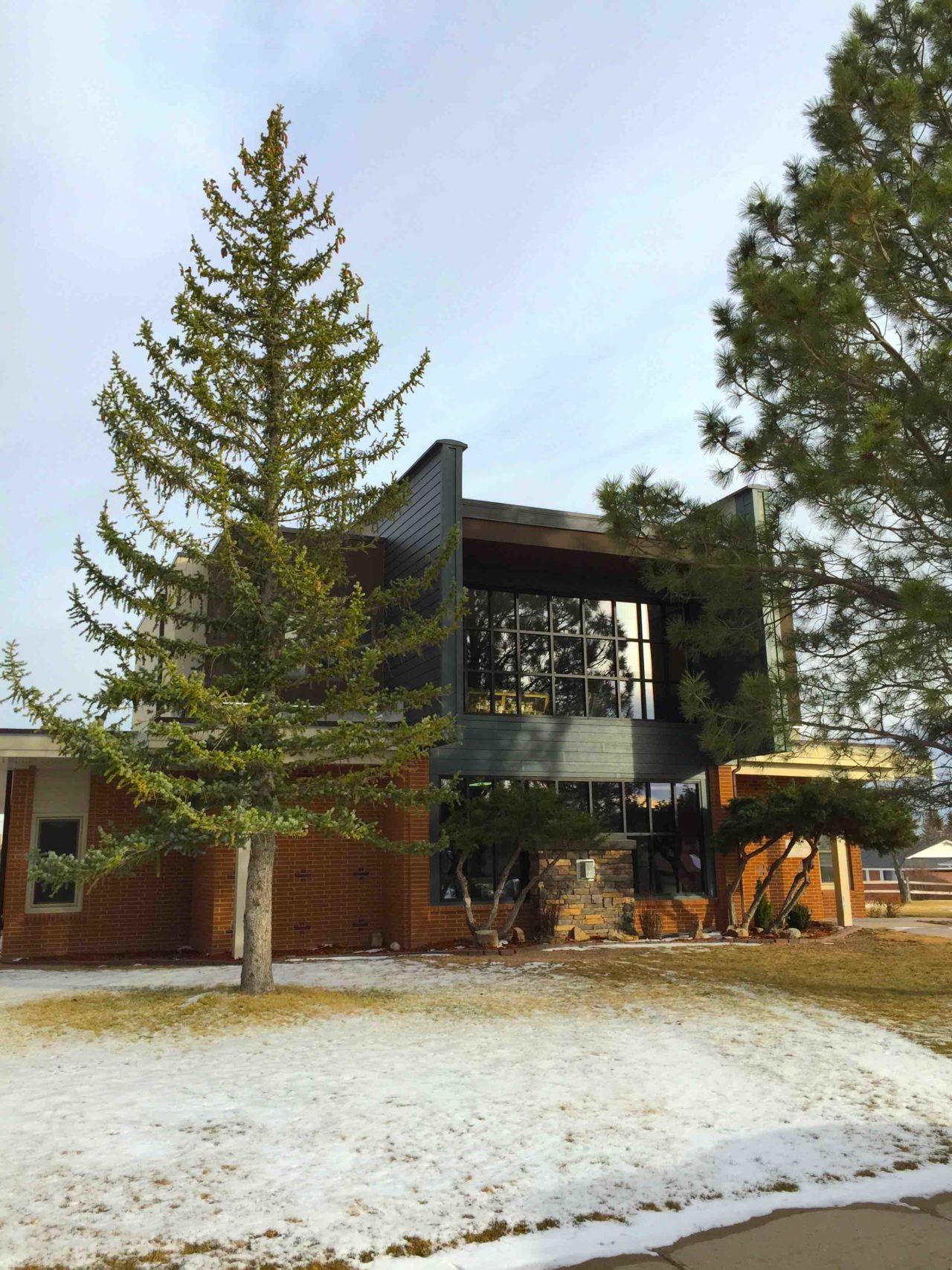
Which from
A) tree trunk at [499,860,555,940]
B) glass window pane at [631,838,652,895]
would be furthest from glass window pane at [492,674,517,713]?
glass window pane at [631,838,652,895]

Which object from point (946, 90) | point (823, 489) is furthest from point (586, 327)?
point (823, 489)

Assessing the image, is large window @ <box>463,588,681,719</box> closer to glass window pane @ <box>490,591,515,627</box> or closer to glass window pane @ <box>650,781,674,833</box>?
glass window pane @ <box>490,591,515,627</box>

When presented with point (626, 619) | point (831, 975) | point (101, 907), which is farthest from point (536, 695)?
point (101, 907)

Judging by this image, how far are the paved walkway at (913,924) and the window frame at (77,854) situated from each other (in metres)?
13.5

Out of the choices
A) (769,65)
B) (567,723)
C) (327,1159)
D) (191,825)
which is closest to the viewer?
(327,1159)

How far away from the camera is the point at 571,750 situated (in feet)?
51.1

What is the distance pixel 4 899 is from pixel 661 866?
1038cm

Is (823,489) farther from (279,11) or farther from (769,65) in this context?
(279,11)

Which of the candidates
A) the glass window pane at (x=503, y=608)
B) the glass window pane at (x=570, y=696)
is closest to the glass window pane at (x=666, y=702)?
the glass window pane at (x=570, y=696)

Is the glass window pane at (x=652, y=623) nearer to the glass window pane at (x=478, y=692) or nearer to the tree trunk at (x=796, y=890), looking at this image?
the glass window pane at (x=478, y=692)

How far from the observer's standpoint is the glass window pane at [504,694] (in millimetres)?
15719

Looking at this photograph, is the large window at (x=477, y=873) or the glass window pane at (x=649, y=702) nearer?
the large window at (x=477, y=873)

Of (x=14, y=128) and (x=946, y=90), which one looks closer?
(x=946, y=90)

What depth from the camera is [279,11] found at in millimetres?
9727
